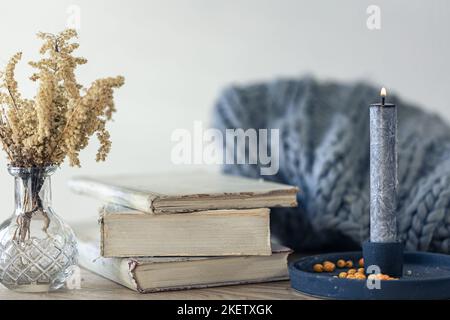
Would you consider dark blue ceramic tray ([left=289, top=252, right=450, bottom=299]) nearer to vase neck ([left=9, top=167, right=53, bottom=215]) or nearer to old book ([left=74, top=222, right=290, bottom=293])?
old book ([left=74, top=222, right=290, bottom=293])

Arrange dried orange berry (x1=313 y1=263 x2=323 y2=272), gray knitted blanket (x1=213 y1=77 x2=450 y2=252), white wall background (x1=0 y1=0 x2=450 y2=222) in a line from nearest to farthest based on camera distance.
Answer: dried orange berry (x1=313 y1=263 x2=323 y2=272)
gray knitted blanket (x1=213 y1=77 x2=450 y2=252)
white wall background (x1=0 y1=0 x2=450 y2=222)

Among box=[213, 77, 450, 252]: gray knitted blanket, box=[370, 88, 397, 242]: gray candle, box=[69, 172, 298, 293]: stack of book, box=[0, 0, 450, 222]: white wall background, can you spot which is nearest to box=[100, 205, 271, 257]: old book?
box=[69, 172, 298, 293]: stack of book

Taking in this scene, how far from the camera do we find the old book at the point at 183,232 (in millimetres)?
866

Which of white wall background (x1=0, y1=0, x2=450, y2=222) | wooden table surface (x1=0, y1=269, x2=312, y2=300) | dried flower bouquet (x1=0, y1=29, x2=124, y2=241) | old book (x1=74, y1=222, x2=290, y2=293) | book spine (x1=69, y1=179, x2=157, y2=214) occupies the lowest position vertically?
wooden table surface (x1=0, y1=269, x2=312, y2=300)

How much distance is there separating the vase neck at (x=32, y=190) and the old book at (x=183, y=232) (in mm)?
68

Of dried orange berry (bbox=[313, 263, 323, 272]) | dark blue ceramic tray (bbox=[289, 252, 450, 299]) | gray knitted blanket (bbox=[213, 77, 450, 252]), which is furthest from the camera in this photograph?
gray knitted blanket (bbox=[213, 77, 450, 252])

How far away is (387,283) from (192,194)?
23 centimetres

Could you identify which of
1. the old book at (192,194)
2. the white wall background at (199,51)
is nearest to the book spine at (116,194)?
the old book at (192,194)

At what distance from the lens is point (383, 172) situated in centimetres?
82

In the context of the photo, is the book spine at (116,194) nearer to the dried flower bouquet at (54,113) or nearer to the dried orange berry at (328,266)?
the dried flower bouquet at (54,113)

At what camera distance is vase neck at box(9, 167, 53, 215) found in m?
0.86

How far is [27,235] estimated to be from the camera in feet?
2.85
